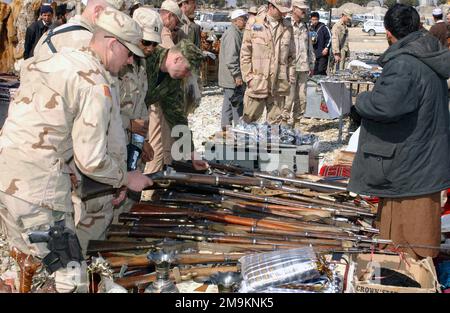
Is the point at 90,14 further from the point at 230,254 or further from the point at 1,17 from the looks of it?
the point at 1,17

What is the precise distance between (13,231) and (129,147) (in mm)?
1225

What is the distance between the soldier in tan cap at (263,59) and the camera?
301 inches

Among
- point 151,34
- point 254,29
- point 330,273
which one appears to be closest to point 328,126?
point 254,29

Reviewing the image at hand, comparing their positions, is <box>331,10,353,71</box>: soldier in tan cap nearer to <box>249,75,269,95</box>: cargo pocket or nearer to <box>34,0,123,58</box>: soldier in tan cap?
<box>249,75,269,95</box>: cargo pocket

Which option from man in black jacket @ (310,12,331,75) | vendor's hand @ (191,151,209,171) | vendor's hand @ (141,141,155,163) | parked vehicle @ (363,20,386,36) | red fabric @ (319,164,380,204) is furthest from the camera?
parked vehicle @ (363,20,386,36)

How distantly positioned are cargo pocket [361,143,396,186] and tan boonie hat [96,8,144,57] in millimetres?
1644

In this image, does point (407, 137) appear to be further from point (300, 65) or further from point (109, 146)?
point (300, 65)

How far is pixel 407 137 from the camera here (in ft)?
12.0

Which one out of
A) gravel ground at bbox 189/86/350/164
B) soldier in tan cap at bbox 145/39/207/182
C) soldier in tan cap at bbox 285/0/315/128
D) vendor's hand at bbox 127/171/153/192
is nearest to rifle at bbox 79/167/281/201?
soldier in tan cap at bbox 145/39/207/182

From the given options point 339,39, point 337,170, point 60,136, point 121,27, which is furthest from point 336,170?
point 339,39

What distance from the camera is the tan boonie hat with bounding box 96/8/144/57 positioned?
306 centimetres

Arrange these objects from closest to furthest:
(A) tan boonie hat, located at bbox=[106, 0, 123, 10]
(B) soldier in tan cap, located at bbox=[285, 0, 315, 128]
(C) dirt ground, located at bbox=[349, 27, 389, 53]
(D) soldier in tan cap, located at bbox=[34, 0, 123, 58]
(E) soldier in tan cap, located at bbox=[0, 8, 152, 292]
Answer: (E) soldier in tan cap, located at bbox=[0, 8, 152, 292] < (D) soldier in tan cap, located at bbox=[34, 0, 123, 58] < (A) tan boonie hat, located at bbox=[106, 0, 123, 10] < (B) soldier in tan cap, located at bbox=[285, 0, 315, 128] < (C) dirt ground, located at bbox=[349, 27, 389, 53]

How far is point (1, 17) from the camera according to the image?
1273 cm

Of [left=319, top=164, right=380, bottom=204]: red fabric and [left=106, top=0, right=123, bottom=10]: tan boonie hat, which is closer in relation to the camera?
[left=106, top=0, right=123, bottom=10]: tan boonie hat
